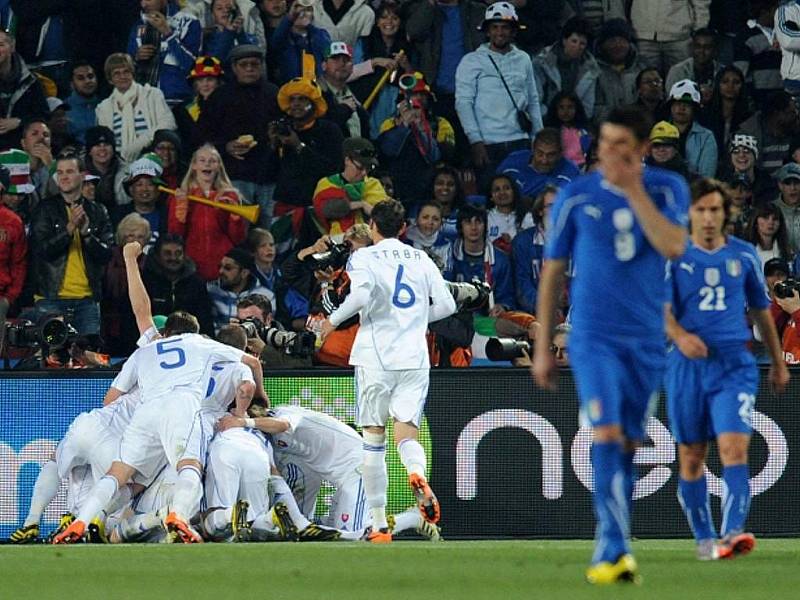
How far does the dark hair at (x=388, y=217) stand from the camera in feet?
42.0

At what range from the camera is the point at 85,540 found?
43.8 ft

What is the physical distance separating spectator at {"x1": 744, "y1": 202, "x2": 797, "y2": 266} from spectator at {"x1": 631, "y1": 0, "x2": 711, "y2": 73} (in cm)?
285

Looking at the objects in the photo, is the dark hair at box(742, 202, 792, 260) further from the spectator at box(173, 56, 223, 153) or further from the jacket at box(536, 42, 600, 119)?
the spectator at box(173, 56, 223, 153)

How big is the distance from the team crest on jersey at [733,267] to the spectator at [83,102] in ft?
33.1

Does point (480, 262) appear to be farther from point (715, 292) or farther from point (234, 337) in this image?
point (715, 292)

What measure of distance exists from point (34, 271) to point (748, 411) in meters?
9.25

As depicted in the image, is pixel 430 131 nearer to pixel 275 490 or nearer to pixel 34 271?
pixel 34 271

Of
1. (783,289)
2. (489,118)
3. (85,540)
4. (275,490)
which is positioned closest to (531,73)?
(489,118)

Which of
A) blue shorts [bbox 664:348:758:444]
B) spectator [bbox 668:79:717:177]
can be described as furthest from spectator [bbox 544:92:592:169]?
blue shorts [bbox 664:348:758:444]

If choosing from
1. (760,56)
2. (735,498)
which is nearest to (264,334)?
(735,498)

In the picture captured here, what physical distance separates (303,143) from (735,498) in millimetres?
8903

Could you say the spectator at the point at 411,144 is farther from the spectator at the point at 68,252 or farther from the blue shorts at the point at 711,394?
the blue shorts at the point at 711,394

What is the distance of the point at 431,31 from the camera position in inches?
730

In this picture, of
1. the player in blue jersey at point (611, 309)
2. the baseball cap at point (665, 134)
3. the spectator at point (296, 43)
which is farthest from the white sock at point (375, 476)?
the spectator at point (296, 43)
